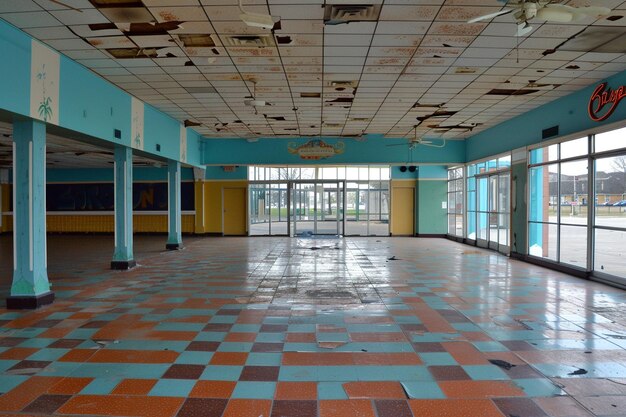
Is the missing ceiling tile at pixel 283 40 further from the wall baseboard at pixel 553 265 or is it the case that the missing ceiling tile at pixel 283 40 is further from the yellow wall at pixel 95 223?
the yellow wall at pixel 95 223

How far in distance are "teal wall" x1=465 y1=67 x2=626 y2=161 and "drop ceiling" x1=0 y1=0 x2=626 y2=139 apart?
24 centimetres

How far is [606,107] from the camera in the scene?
7.07m

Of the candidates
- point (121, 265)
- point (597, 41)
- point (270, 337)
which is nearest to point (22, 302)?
point (121, 265)

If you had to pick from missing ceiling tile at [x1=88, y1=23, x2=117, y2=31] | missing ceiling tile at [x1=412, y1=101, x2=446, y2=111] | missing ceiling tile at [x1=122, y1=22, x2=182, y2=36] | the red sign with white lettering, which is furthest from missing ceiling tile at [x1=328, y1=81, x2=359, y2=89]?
the red sign with white lettering

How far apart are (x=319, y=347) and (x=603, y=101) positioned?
21.7 ft

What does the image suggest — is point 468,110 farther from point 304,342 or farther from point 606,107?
point 304,342

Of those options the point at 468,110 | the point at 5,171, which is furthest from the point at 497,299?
the point at 5,171

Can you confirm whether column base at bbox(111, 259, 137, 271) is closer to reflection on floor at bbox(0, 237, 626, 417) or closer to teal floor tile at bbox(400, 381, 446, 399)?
reflection on floor at bbox(0, 237, 626, 417)

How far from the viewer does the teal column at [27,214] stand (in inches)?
217

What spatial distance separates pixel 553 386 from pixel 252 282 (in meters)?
4.93

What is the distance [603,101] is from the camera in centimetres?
715

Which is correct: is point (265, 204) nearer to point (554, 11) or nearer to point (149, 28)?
point (149, 28)

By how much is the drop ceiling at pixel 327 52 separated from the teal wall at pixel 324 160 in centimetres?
473

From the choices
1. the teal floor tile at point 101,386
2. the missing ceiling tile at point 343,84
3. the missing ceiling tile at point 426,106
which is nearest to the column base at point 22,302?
the teal floor tile at point 101,386
